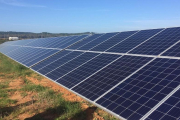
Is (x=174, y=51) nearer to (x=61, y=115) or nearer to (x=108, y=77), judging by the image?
(x=108, y=77)

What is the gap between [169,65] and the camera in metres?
7.25

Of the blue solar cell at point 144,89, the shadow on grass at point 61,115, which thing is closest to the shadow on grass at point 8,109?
the shadow on grass at point 61,115

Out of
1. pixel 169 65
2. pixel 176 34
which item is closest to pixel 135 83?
pixel 169 65

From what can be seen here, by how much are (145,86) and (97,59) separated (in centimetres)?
470

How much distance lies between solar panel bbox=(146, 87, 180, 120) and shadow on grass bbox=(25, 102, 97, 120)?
6183 millimetres

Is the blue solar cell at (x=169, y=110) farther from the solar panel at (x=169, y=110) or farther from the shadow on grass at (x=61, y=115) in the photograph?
the shadow on grass at (x=61, y=115)

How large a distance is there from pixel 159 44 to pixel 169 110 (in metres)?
5.90

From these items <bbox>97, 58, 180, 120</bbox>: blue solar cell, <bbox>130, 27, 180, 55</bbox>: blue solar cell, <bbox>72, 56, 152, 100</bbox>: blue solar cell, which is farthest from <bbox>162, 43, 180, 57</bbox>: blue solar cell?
<bbox>72, 56, 152, 100</bbox>: blue solar cell

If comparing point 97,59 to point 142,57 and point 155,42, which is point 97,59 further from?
point 155,42

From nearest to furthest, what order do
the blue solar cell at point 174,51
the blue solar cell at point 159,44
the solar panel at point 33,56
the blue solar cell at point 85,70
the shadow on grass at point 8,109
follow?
the blue solar cell at point 174,51 < the blue solar cell at point 85,70 < the blue solar cell at point 159,44 < the shadow on grass at point 8,109 < the solar panel at point 33,56

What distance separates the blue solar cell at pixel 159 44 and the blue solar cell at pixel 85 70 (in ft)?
4.95

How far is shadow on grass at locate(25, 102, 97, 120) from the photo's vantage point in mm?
10527

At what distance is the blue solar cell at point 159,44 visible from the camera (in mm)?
9400

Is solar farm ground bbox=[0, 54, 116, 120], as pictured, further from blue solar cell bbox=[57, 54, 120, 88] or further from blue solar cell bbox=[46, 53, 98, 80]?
blue solar cell bbox=[57, 54, 120, 88]
